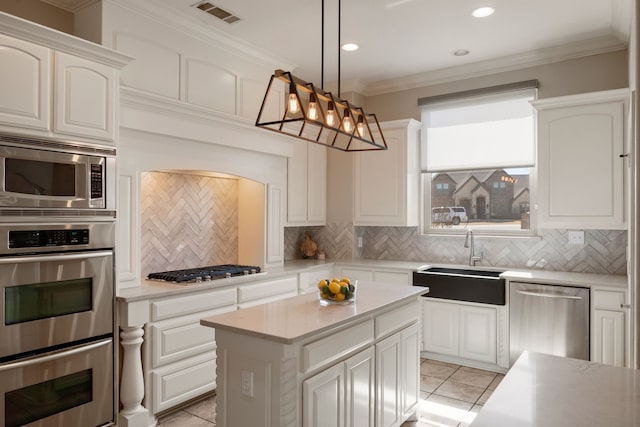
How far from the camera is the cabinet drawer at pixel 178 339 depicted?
307cm

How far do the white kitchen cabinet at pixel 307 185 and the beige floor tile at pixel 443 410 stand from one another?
89.8 inches

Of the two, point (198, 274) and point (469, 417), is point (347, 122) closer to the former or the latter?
point (198, 274)

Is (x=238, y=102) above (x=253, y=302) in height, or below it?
above

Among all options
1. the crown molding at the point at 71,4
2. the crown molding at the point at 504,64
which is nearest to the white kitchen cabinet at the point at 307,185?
the crown molding at the point at 504,64

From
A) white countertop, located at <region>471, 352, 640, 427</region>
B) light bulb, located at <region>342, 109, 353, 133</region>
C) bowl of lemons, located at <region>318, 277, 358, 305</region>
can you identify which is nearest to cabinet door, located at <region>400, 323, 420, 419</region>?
bowl of lemons, located at <region>318, 277, 358, 305</region>

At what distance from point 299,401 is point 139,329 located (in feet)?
4.63

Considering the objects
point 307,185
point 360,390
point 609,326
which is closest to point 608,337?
point 609,326

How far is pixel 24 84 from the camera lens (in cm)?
239

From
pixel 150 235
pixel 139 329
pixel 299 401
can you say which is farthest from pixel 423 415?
pixel 150 235

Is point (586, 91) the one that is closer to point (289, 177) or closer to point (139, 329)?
point (289, 177)

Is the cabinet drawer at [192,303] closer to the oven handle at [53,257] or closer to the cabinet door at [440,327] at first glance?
the oven handle at [53,257]

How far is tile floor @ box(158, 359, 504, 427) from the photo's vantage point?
315 cm

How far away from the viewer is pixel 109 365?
9.19 feet

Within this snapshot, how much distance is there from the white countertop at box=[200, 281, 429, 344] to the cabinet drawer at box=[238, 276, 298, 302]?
3.24 ft
